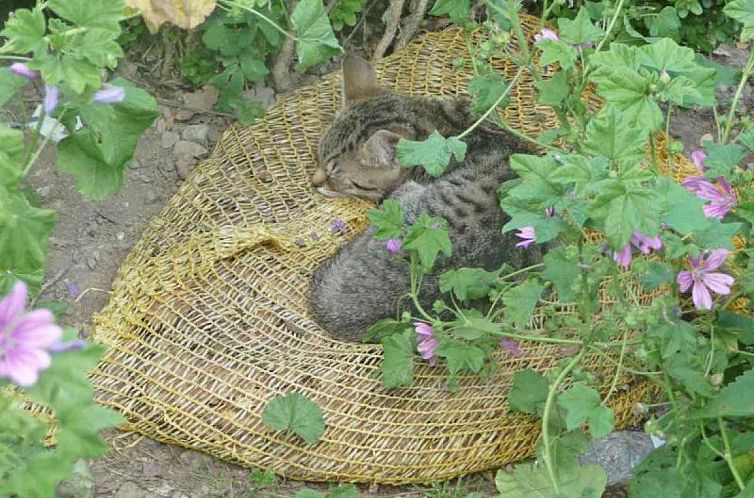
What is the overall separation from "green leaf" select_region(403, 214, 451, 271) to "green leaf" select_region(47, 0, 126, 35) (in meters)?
1.40

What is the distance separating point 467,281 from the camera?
12.9 ft

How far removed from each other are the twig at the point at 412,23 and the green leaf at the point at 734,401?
2.90 m

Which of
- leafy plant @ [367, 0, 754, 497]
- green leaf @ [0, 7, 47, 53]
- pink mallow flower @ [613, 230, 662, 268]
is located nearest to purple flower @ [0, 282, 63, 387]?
green leaf @ [0, 7, 47, 53]

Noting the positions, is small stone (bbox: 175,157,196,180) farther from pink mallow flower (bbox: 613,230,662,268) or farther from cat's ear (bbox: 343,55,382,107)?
pink mallow flower (bbox: 613,230,662,268)

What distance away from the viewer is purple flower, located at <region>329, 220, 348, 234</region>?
16.2ft

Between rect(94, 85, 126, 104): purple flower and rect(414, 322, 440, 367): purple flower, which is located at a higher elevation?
rect(94, 85, 126, 104): purple flower

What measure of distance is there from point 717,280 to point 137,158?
292 centimetres

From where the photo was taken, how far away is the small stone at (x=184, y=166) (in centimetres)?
528

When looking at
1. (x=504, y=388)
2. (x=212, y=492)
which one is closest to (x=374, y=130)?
(x=504, y=388)

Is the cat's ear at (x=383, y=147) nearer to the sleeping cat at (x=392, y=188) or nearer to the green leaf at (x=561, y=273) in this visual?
the sleeping cat at (x=392, y=188)

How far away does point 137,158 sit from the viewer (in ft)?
17.4

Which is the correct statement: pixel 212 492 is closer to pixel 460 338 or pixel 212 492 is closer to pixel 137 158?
pixel 460 338

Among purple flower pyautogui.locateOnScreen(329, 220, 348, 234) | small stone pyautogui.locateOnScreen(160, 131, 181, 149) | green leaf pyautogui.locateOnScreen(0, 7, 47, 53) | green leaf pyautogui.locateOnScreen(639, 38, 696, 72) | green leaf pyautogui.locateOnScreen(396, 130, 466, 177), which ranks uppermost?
green leaf pyautogui.locateOnScreen(0, 7, 47, 53)

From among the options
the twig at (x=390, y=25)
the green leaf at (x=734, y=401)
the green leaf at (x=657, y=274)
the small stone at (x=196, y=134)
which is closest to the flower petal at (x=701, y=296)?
the green leaf at (x=657, y=274)
